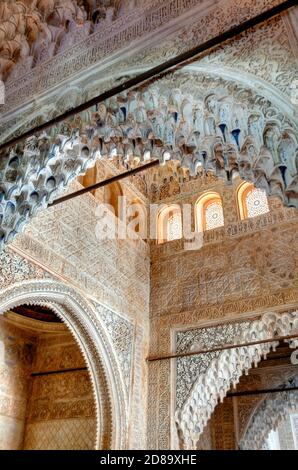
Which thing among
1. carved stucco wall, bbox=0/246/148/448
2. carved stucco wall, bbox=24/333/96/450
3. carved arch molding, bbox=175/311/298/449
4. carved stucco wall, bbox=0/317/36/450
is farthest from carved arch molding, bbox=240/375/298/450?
carved stucco wall, bbox=0/317/36/450

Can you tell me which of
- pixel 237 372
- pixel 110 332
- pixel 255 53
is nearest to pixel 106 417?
pixel 110 332

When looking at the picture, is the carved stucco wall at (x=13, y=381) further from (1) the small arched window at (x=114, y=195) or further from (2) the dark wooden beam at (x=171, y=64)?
(2) the dark wooden beam at (x=171, y=64)

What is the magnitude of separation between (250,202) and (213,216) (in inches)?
27.7

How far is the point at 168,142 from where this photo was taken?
3053mm

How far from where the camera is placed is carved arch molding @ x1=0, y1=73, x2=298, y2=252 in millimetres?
2447

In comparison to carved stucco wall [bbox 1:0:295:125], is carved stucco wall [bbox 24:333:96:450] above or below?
below

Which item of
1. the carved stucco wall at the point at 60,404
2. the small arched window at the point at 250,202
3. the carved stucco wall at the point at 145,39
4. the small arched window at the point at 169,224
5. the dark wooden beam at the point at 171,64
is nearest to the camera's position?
the dark wooden beam at the point at 171,64

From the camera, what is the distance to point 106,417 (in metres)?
6.00

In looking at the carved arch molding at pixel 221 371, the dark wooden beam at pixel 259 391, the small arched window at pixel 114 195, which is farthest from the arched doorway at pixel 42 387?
the dark wooden beam at pixel 259 391

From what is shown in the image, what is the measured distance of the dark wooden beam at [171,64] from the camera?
259 cm

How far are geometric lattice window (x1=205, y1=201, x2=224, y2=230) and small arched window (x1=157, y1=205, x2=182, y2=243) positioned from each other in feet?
1.73

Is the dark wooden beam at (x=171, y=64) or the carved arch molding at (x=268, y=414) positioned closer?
the dark wooden beam at (x=171, y=64)

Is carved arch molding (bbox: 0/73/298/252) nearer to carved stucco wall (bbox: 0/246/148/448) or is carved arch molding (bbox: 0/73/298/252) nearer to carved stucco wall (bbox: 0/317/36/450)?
carved stucco wall (bbox: 0/246/148/448)

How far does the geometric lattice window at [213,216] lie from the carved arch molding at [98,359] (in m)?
2.76
